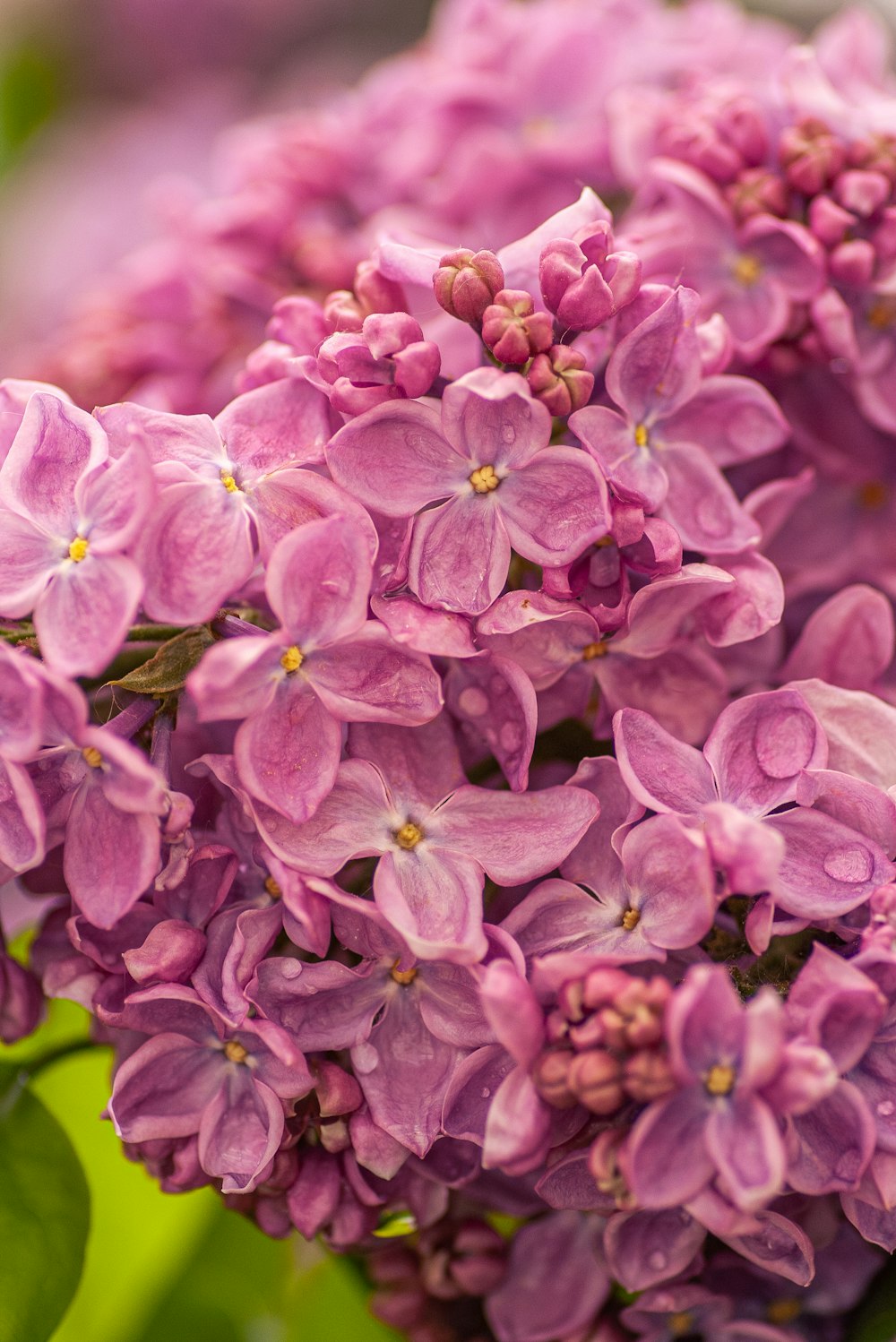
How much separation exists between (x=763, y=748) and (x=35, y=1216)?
1.43 feet

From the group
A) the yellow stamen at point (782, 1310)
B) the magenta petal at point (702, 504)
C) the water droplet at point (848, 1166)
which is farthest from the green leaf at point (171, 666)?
the yellow stamen at point (782, 1310)

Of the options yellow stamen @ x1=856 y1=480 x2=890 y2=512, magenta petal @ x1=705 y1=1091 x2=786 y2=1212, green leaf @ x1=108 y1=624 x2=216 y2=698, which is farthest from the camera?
yellow stamen @ x1=856 y1=480 x2=890 y2=512

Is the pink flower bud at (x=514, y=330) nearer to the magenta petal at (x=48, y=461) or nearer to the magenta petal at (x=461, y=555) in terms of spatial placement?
the magenta petal at (x=461, y=555)

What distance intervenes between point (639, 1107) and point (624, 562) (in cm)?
24

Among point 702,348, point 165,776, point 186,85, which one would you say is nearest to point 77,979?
point 165,776

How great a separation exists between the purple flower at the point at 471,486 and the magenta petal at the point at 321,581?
0.04 metres

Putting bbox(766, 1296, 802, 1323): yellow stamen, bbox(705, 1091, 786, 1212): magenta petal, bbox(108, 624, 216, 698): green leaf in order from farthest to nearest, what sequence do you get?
bbox(766, 1296, 802, 1323): yellow stamen, bbox(108, 624, 216, 698): green leaf, bbox(705, 1091, 786, 1212): magenta petal

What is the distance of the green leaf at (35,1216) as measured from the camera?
2.11ft

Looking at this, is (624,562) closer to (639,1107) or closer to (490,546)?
(490,546)

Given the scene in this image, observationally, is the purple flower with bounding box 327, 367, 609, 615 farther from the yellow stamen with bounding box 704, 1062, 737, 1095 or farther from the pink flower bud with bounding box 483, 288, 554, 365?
the yellow stamen with bounding box 704, 1062, 737, 1095

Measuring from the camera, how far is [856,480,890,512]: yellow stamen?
2.71ft

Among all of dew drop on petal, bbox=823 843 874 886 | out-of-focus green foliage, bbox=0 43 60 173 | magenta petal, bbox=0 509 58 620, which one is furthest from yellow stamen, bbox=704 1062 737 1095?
out-of-focus green foliage, bbox=0 43 60 173

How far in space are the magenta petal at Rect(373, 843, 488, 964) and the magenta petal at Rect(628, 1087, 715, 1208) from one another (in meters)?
0.09

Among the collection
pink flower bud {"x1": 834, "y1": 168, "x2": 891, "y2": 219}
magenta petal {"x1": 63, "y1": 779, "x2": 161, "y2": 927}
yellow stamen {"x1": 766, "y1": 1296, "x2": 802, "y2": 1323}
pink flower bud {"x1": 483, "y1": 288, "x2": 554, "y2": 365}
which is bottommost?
yellow stamen {"x1": 766, "y1": 1296, "x2": 802, "y2": 1323}
